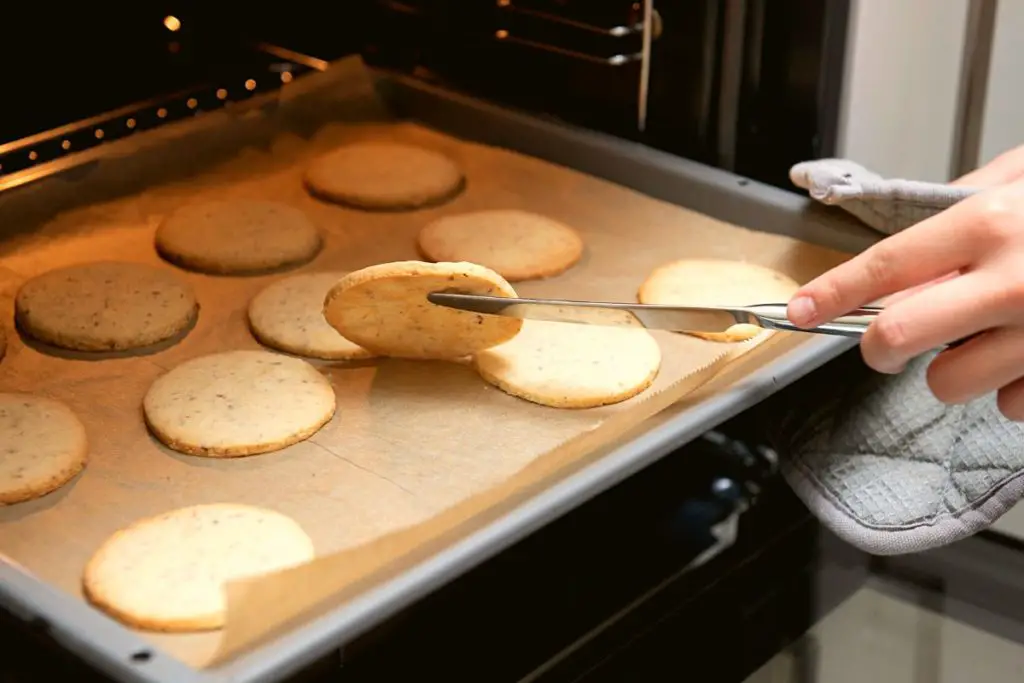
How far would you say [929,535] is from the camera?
3.71 ft

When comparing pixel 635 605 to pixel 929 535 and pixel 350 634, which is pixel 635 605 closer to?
pixel 929 535

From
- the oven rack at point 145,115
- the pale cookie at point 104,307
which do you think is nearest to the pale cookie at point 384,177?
the oven rack at point 145,115

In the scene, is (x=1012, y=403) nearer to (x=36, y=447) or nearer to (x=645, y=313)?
(x=645, y=313)

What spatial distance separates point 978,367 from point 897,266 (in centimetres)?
9

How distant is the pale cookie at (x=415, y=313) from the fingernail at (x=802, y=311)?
0.26 meters

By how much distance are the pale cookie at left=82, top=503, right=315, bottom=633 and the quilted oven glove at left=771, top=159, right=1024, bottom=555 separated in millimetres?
459

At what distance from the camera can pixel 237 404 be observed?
1.19 metres

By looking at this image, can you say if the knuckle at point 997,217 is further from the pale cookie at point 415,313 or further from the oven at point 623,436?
the pale cookie at point 415,313

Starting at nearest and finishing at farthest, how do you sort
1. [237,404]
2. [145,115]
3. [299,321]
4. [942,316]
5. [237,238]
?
1. [942,316]
2. [237,404]
3. [299,321]
4. [237,238]
5. [145,115]

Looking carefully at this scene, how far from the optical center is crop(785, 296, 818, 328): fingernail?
1.01 meters

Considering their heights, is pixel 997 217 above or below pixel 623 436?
above

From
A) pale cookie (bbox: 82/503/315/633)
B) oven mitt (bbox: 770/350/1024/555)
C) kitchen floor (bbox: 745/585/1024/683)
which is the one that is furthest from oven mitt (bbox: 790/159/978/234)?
pale cookie (bbox: 82/503/315/633)

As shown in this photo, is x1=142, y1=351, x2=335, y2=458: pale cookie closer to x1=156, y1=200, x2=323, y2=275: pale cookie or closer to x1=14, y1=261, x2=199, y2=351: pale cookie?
x1=14, y1=261, x2=199, y2=351: pale cookie

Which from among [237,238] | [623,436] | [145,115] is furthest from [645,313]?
[145,115]
